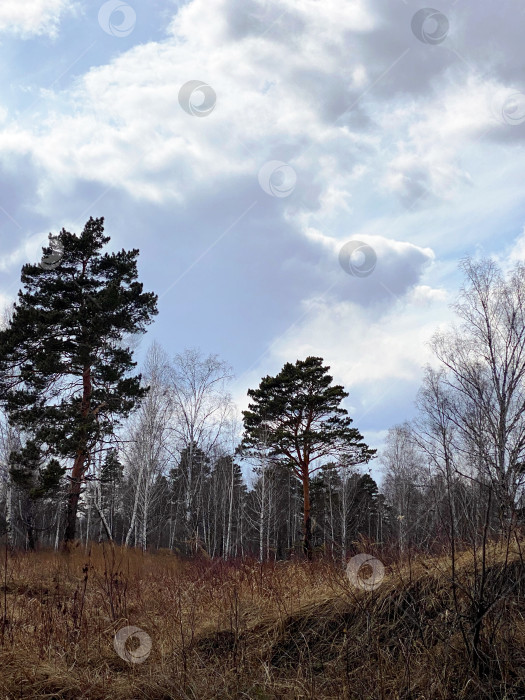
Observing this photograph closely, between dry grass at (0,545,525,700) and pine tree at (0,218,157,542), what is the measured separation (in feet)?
30.7

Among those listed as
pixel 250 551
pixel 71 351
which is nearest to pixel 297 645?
pixel 250 551

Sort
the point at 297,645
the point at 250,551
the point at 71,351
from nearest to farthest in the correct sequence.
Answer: the point at 297,645, the point at 250,551, the point at 71,351

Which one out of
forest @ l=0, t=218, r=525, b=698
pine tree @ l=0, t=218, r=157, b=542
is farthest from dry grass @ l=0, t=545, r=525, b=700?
→ pine tree @ l=0, t=218, r=157, b=542

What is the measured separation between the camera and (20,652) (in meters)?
3.65

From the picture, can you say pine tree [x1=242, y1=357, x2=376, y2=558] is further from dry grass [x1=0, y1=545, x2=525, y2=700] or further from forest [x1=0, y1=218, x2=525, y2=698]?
dry grass [x1=0, y1=545, x2=525, y2=700]

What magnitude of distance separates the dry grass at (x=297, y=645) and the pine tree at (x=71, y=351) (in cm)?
935

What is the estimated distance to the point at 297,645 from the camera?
349 cm

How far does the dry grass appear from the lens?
110 inches

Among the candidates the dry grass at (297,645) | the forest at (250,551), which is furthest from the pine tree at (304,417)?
the dry grass at (297,645)

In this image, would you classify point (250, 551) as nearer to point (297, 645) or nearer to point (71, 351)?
point (297, 645)

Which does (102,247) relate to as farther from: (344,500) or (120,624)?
(344,500)

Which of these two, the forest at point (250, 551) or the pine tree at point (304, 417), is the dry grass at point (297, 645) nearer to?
the forest at point (250, 551)

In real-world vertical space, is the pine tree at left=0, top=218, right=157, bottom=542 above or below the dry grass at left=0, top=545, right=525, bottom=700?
above

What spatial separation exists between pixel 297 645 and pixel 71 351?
43.0ft
